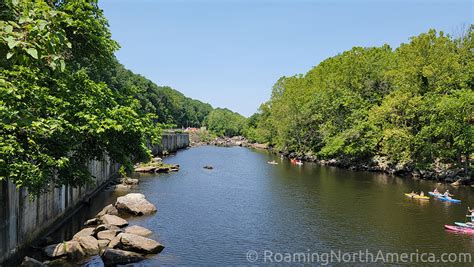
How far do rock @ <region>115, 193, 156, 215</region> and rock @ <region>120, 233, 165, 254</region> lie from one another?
874cm

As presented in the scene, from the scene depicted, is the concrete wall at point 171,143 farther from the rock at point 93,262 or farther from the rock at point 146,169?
the rock at point 93,262

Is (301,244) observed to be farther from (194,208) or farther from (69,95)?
(69,95)

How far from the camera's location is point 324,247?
26.1 metres

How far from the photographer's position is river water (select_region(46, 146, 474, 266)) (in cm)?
2573

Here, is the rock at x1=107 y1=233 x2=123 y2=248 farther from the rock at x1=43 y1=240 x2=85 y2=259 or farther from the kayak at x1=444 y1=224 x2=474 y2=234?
the kayak at x1=444 y1=224 x2=474 y2=234

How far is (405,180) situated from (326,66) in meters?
55.1

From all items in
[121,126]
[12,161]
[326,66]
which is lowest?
[12,161]

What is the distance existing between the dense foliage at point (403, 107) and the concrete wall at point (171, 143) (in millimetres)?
35682

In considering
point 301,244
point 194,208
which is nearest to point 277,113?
point 194,208

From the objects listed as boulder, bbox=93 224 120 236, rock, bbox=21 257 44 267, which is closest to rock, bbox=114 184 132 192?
boulder, bbox=93 224 120 236

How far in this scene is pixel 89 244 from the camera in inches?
925

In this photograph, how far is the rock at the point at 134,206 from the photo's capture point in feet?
108

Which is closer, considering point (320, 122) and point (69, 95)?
point (69, 95)

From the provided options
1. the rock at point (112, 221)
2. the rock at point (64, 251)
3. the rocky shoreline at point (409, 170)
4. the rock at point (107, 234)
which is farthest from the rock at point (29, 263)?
the rocky shoreline at point (409, 170)
